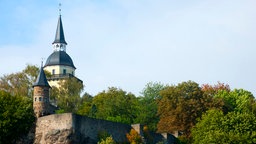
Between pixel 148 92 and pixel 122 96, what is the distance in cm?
466

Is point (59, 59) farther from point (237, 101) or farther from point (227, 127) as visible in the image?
point (227, 127)

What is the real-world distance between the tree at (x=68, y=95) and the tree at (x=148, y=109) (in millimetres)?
10174

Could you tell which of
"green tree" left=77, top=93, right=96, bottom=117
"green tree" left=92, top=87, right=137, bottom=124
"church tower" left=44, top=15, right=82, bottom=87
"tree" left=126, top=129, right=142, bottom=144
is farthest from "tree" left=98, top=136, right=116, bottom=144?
"church tower" left=44, top=15, right=82, bottom=87

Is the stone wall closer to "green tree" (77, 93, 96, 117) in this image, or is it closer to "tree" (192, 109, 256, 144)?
"tree" (192, 109, 256, 144)

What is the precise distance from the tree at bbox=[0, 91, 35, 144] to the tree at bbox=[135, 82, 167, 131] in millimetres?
21145

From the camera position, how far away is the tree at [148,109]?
6900 centimetres

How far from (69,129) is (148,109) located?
980 inches

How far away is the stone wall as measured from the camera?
154 ft

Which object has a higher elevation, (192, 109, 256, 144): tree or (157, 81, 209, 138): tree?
(157, 81, 209, 138): tree

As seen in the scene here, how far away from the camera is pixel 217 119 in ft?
174

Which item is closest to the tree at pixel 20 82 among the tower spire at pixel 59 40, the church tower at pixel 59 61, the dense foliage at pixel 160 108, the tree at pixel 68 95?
the dense foliage at pixel 160 108

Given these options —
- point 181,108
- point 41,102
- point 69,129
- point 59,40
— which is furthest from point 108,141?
point 59,40

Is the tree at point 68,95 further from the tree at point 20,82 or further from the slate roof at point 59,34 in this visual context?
the slate roof at point 59,34

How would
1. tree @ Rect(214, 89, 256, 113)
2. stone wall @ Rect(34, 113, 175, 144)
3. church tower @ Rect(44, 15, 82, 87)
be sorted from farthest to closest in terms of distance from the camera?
church tower @ Rect(44, 15, 82, 87) → tree @ Rect(214, 89, 256, 113) → stone wall @ Rect(34, 113, 175, 144)
